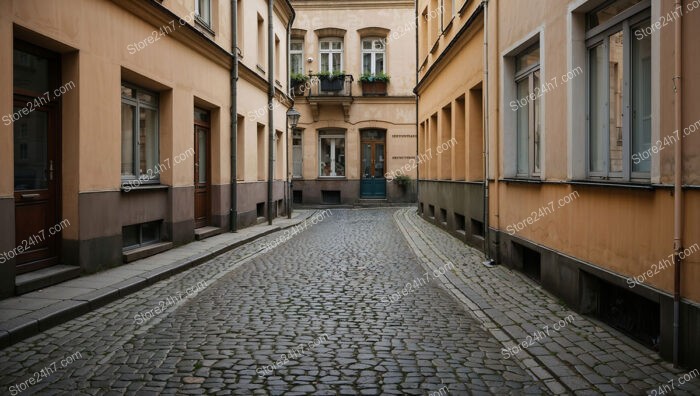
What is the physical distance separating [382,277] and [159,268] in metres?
3.56

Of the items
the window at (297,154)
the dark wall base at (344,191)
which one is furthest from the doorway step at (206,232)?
the window at (297,154)

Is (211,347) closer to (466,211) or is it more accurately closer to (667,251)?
(667,251)

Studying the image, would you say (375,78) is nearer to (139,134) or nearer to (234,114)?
(234,114)

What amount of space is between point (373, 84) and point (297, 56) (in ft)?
14.5

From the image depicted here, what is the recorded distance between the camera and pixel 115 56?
9516 mm

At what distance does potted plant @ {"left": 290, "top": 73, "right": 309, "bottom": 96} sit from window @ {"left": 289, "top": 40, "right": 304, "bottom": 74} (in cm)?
69

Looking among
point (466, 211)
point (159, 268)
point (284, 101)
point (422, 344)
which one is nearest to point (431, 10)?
point (284, 101)

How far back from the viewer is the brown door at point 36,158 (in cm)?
772

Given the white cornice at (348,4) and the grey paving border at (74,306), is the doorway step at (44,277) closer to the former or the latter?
the grey paving border at (74,306)

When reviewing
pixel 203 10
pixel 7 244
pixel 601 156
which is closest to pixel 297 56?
pixel 203 10

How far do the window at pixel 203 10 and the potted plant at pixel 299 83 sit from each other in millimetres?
16722

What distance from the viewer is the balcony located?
30.9 m

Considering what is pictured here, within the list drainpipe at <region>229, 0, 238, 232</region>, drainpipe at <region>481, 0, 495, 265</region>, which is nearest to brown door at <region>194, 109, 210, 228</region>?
drainpipe at <region>229, 0, 238, 232</region>

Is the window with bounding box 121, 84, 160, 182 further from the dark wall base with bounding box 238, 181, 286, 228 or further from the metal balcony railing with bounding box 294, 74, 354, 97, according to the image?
the metal balcony railing with bounding box 294, 74, 354, 97
